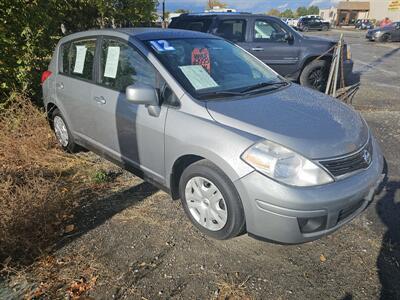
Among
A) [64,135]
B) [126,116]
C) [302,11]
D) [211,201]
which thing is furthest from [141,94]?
[302,11]

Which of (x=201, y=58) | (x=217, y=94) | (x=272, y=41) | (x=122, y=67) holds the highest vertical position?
(x=272, y=41)

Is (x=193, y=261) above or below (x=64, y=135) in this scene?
below

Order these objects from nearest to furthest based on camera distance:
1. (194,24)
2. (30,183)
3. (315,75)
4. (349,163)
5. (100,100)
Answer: (349,163) < (30,183) < (100,100) < (194,24) < (315,75)

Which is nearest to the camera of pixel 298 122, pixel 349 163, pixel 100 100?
pixel 349 163

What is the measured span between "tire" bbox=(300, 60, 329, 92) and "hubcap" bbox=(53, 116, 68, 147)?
5.56 metres

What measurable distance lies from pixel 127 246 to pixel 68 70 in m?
2.49

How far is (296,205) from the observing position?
2250 millimetres

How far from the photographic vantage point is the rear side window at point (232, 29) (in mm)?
7488

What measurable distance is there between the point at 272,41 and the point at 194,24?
1846 mm

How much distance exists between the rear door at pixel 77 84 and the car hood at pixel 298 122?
1716 millimetres

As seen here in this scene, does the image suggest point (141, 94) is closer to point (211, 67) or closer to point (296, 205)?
point (211, 67)

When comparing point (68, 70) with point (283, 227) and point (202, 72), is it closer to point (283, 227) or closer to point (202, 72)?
point (202, 72)

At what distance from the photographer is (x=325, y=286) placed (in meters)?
2.38

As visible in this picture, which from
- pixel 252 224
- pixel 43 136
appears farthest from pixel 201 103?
pixel 43 136
